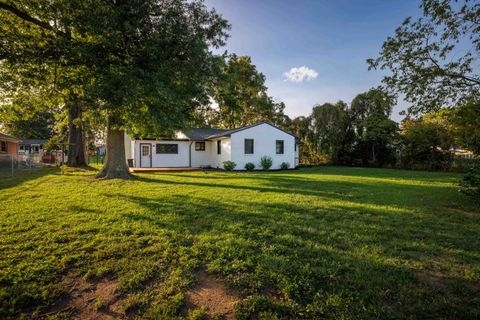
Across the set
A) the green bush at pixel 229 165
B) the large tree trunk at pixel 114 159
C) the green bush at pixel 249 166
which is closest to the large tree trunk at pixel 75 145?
the large tree trunk at pixel 114 159

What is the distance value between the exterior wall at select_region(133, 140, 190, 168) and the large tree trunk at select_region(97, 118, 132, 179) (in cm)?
688

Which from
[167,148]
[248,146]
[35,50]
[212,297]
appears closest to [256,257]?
[212,297]

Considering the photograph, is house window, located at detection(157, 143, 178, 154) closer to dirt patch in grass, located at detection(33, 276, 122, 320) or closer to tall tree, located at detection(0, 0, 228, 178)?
tall tree, located at detection(0, 0, 228, 178)

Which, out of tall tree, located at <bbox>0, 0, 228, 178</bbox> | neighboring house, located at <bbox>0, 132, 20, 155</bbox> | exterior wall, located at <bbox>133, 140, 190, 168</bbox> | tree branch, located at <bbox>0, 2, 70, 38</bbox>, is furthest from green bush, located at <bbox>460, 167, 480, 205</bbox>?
neighboring house, located at <bbox>0, 132, 20, 155</bbox>

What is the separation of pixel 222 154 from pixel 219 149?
789 mm

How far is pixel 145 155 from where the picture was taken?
18.8 meters

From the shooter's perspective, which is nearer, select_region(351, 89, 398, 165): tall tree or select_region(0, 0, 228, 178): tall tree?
select_region(0, 0, 228, 178): tall tree

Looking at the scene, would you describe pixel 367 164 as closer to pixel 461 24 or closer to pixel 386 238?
pixel 461 24

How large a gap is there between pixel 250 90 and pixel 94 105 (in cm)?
2303

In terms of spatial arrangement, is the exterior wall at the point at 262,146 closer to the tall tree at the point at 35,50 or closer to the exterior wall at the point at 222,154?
the exterior wall at the point at 222,154

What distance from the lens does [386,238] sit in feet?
12.7

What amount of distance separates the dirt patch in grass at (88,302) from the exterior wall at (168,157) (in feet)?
56.1

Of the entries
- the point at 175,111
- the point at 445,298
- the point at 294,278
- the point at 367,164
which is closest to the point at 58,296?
the point at 294,278

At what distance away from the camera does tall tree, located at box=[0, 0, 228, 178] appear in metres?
6.80
